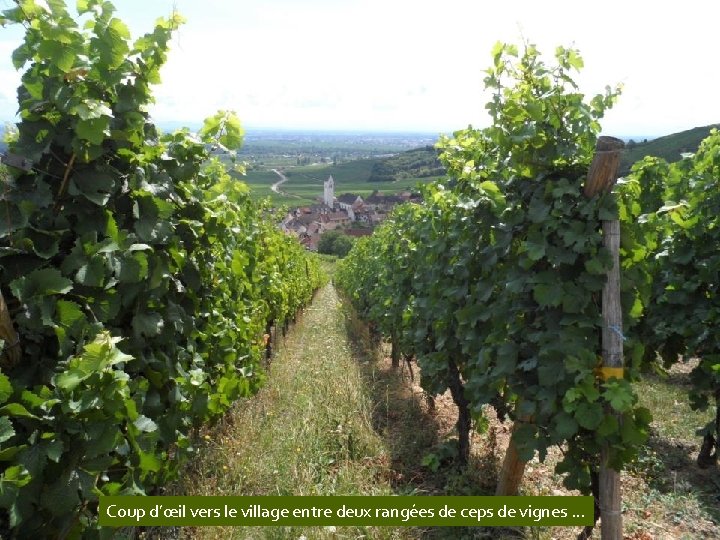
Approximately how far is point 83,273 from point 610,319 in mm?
2682

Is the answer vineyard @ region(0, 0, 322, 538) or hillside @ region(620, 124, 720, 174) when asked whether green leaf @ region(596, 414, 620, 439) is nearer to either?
vineyard @ region(0, 0, 322, 538)

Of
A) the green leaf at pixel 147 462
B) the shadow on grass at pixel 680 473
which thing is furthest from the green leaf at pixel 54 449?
the shadow on grass at pixel 680 473

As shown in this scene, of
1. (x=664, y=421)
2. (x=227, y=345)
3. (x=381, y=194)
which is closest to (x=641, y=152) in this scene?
(x=381, y=194)

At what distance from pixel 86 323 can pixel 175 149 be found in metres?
1.44

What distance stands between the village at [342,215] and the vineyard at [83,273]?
51084 millimetres

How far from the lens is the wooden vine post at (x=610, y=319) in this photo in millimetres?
2797

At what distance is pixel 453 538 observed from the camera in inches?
143

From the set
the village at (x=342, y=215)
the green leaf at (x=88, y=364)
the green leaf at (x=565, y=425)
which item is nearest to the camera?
the green leaf at (x=88, y=364)

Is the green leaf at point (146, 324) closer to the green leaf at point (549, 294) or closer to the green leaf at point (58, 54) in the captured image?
the green leaf at point (58, 54)

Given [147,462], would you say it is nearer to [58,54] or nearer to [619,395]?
[58,54]

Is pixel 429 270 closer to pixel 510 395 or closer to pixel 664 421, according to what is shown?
pixel 510 395

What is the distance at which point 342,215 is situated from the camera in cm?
6719

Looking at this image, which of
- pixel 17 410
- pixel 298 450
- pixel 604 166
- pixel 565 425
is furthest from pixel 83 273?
pixel 298 450

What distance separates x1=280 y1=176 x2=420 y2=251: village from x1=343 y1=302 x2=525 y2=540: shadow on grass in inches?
1868
